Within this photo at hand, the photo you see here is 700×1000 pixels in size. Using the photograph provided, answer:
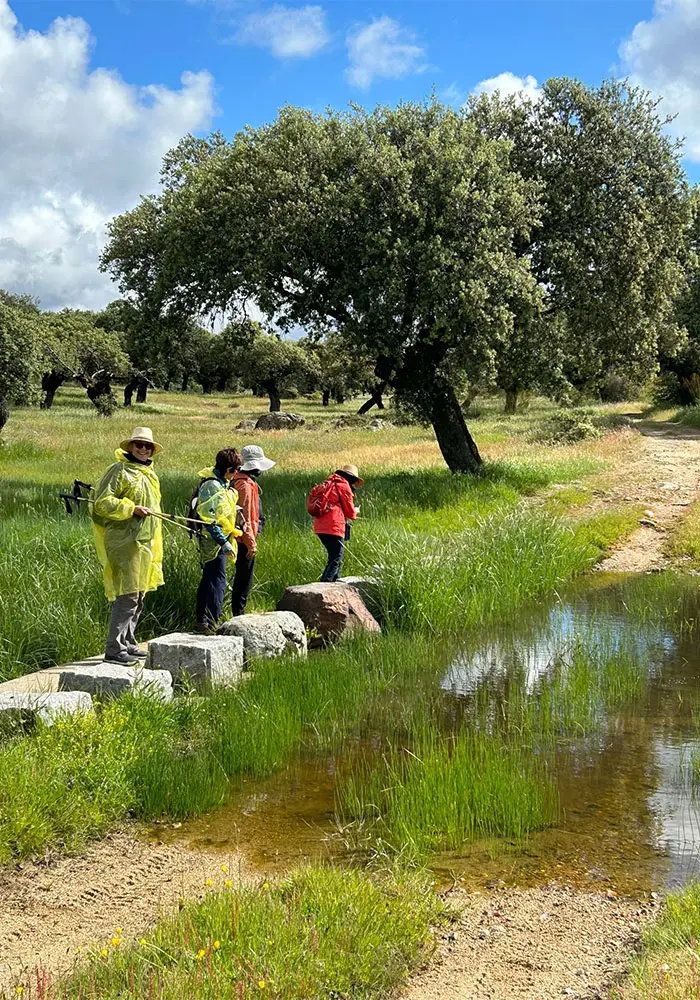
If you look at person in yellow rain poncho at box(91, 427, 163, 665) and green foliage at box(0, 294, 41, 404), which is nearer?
person in yellow rain poncho at box(91, 427, 163, 665)

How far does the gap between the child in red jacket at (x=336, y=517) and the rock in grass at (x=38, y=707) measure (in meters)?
5.02

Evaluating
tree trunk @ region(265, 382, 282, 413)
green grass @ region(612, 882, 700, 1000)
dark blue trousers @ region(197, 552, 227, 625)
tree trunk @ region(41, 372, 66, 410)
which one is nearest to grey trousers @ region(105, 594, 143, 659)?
dark blue trousers @ region(197, 552, 227, 625)

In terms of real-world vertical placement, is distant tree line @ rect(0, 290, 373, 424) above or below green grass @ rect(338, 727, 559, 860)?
above

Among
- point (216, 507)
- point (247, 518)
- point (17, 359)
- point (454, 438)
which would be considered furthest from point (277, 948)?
point (17, 359)

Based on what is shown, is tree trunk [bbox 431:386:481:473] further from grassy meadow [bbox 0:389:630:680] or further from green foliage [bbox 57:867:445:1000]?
green foliage [bbox 57:867:445:1000]

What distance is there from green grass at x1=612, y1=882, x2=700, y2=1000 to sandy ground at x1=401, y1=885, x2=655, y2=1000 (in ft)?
0.41

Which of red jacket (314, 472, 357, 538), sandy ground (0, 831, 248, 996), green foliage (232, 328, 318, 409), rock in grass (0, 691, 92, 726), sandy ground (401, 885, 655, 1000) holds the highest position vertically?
green foliage (232, 328, 318, 409)

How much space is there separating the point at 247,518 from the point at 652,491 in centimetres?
1457

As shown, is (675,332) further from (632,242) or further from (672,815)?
(672,815)

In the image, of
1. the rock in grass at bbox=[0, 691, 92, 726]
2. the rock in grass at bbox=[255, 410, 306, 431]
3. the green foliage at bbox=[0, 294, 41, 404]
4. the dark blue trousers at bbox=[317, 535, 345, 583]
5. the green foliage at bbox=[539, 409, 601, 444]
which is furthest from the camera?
the rock in grass at bbox=[255, 410, 306, 431]

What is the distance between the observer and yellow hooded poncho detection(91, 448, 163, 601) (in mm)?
8188

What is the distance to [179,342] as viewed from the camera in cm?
2202

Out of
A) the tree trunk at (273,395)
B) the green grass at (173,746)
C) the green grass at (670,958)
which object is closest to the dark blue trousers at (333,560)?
the green grass at (173,746)

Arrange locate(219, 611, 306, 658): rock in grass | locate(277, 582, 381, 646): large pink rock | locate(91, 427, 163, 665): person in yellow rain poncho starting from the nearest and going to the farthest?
1. locate(91, 427, 163, 665): person in yellow rain poncho
2. locate(219, 611, 306, 658): rock in grass
3. locate(277, 582, 381, 646): large pink rock
